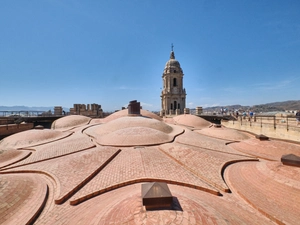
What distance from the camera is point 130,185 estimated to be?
7207 millimetres

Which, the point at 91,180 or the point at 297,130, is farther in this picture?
the point at 297,130

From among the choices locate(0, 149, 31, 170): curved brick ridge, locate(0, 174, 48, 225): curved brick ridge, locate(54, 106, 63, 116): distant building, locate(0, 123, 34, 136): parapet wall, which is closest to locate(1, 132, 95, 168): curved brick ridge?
locate(0, 149, 31, 170): curved brick ridge

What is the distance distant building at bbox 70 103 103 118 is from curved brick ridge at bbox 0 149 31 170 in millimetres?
20194

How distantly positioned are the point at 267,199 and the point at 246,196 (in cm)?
77

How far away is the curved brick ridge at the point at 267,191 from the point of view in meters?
5.91

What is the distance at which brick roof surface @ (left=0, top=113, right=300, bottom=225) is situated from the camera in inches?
194

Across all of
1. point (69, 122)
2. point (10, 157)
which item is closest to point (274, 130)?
point (10, 157)

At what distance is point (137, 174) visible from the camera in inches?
305

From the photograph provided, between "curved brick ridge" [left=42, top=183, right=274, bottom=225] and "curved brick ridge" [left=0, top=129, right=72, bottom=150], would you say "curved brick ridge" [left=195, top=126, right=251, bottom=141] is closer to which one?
"curved brick ridge" [left=42, top=183, right=274, bottom=225]

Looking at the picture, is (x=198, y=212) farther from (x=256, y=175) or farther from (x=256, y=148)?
(x=256, y=148)

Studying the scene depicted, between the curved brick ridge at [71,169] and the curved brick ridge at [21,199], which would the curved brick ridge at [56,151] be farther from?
the curved brick ridge at [21,199]

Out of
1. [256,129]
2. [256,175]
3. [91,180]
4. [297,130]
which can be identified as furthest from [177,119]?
[91,180]

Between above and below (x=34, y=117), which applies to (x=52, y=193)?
Result: below

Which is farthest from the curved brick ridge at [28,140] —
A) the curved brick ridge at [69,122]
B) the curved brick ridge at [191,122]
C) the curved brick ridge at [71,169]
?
the curved brick ridge at [191,122]
